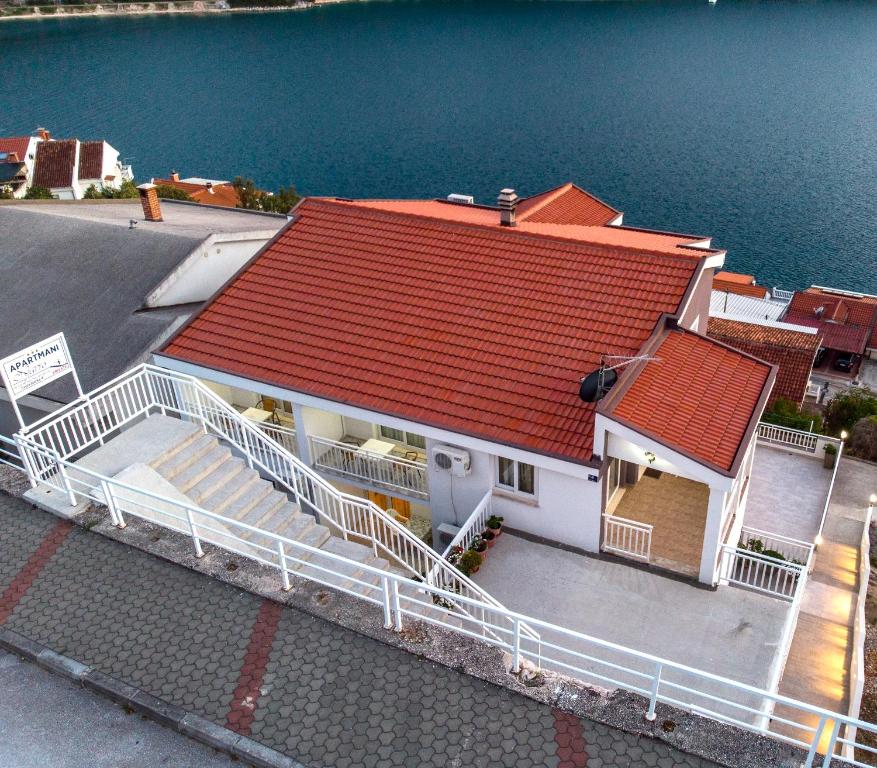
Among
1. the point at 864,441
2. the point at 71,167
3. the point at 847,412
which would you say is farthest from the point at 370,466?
the point at 71,167

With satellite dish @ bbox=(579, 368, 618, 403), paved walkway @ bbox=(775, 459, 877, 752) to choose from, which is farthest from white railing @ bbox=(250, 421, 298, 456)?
paved walkway @ bbox=(775, 459, 877, 752)

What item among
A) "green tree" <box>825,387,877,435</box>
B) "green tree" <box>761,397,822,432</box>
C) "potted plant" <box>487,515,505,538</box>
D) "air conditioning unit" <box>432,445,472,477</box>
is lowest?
"green tree" <box>825,387,877,435</box>

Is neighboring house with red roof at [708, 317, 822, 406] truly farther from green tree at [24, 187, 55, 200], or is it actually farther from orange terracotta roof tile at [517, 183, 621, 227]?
green tree at [24, 187, 55, 200]

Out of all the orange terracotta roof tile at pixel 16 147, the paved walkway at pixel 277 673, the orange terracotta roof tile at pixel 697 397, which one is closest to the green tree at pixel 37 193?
the orange terracotta roof tile at pixel 16 147

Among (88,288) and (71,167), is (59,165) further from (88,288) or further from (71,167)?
(88,288)

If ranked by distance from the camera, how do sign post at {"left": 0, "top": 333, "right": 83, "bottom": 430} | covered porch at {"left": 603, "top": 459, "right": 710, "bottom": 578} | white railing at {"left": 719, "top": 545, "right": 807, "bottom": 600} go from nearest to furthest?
sign post at {"left": 0, "top": 333, "right": 83, "bottom": 430}
white railing at {"left": 719, "top": 545, "right": 807, "bottom": 600}
covered porch at {"left": 603, "top": 459, "right": 710, "bottom": 578}

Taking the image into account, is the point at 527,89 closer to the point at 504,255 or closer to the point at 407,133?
the point at 407,133
